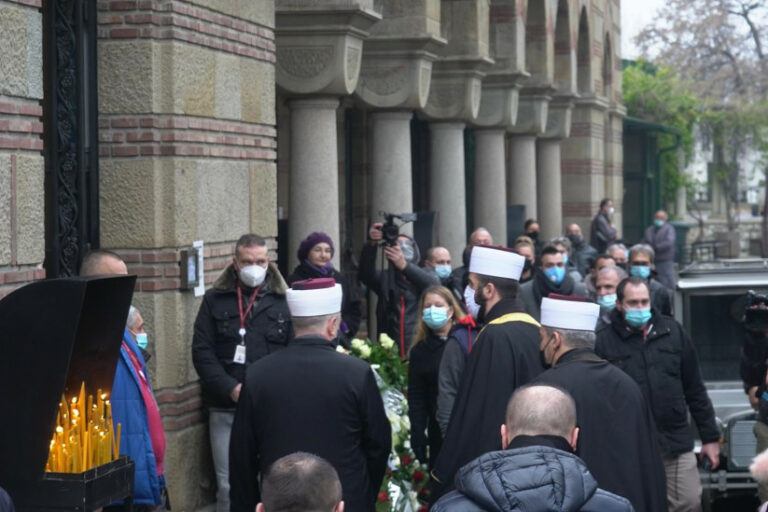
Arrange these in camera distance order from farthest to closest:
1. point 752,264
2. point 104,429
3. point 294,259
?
point 294,259
point 752,264
point 104,429

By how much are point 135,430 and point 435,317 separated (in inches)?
103

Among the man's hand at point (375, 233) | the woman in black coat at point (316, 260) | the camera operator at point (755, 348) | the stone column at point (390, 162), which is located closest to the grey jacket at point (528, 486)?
the camera operator at point (755, 348)

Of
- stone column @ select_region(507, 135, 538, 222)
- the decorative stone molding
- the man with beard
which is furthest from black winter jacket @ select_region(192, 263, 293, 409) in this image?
stone column @ select_region(507, 135, 538, 222)

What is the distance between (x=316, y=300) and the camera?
6.66 m

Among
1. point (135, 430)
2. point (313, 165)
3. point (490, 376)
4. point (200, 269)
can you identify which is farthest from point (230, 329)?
point (313, 165)

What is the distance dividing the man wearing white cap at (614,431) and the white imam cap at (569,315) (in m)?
0.18

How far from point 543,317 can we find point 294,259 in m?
6.95

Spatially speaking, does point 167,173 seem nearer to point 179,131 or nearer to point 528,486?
point 179,131

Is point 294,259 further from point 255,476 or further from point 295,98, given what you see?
point 255,476

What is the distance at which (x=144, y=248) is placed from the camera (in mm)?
9039

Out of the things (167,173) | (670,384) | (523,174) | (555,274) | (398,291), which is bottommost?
(670,384)

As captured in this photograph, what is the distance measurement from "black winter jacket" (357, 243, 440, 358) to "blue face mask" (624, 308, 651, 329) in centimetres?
317

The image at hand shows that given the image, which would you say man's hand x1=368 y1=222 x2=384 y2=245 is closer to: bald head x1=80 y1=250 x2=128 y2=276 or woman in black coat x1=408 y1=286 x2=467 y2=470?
woman in black coat x1=408 y1=286 x2=467 y2=470

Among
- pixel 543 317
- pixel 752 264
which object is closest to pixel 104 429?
pixel 543 317
